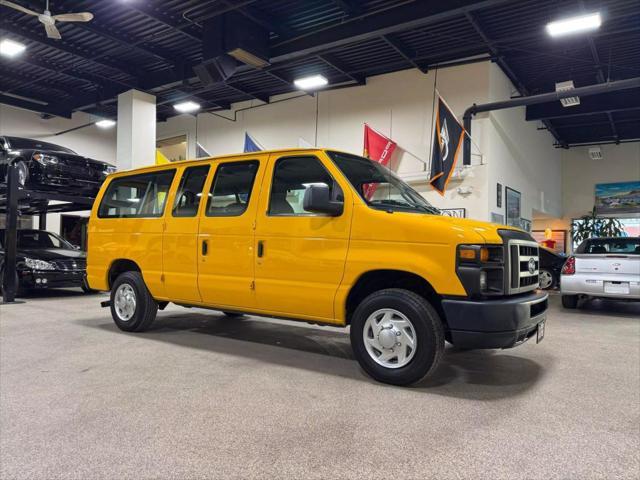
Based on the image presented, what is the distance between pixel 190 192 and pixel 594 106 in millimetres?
14380

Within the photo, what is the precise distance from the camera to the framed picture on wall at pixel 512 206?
12.6 meters

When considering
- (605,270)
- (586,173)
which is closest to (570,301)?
(605,270)

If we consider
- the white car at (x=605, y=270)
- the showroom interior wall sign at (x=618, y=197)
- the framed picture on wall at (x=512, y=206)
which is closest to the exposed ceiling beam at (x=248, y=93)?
the framed picture on wall at (x=512, y=206)

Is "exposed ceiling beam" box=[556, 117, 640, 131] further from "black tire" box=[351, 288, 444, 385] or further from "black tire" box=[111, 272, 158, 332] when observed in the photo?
"black tire" box=[111, 272, 158, 332]

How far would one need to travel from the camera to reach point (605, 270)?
7453 millimetres

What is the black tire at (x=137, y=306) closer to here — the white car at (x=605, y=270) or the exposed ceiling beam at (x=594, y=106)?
the white car at (x=605, y=270)

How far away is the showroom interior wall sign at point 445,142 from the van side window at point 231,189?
7.33 metres

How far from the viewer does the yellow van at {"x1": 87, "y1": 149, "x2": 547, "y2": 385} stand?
10.6 ft

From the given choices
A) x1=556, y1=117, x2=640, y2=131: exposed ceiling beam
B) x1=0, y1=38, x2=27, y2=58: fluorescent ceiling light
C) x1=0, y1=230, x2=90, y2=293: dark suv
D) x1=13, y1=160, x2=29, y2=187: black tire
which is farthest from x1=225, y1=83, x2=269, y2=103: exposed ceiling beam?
x1=556, y1=117, x2=640, y2=131: exposed ceiling beam

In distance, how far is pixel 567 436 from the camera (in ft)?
8.54

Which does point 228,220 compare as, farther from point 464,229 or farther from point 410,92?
point 410,92

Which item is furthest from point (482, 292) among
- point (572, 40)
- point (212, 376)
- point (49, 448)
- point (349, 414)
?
point (572, 40)

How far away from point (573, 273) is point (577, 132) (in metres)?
13.4

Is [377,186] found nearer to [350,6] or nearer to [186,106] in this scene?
[350,6]
